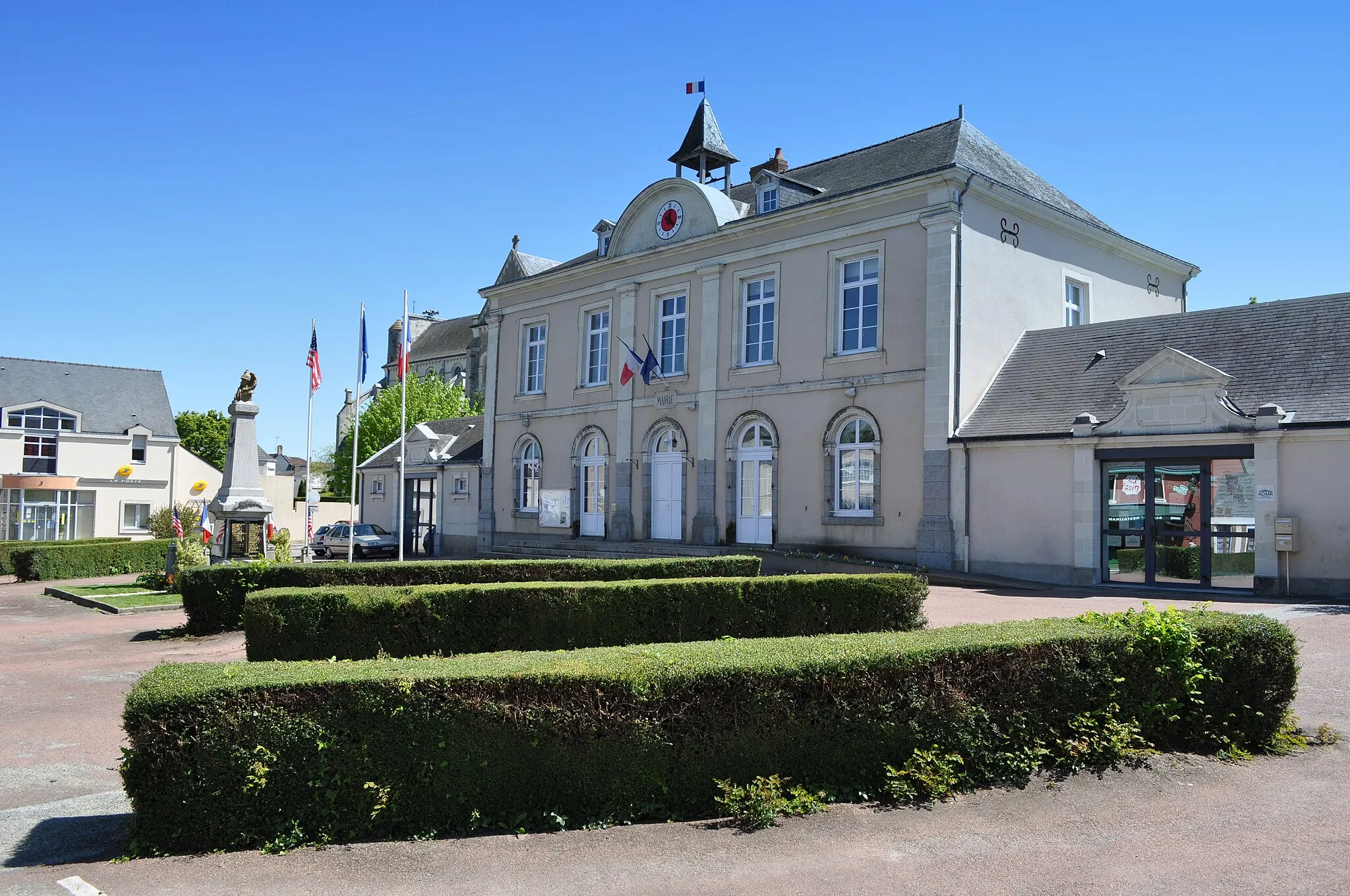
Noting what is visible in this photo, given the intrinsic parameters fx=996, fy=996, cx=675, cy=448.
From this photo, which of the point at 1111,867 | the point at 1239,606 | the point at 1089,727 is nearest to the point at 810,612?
the point at 1089,727

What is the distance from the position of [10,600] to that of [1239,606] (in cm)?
2366

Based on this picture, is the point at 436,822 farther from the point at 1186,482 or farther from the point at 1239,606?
the point at 1186,482

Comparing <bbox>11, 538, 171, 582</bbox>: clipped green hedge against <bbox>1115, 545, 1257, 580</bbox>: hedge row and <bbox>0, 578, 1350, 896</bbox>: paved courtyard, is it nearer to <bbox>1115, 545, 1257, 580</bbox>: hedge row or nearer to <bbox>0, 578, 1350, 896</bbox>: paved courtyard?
<bbox>1115, 545, 1257, 580</bbox>: hedge row

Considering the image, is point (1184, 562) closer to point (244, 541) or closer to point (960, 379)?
point (960, 379)

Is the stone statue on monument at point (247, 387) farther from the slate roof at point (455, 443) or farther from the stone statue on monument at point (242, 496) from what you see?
the slate roof at point (455, 443)

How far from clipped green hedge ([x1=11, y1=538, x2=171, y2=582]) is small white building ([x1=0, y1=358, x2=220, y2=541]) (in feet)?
55.0

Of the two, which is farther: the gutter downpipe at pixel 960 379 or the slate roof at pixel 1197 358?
the gutter downpipe at pixel 960 379

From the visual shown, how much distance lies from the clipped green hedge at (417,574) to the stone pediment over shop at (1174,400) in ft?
27.4

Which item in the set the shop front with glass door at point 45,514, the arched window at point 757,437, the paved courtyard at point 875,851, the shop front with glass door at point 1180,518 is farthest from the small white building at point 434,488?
the paved courtyard at point 875,851

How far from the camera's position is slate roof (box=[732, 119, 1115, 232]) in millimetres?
22422

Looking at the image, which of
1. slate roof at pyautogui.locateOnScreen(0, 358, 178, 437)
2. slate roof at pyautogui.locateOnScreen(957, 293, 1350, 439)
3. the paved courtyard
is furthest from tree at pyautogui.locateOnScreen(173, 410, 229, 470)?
the paved courtyard

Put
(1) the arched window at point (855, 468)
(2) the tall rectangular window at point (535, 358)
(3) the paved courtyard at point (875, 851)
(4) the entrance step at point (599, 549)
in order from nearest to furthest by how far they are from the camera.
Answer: (3) the paved courtyard at point (875, 851)
(1) the arched window at point (855, 468)
(4) the entrance step at point (599, 549)
(2) the tall rectangular window at point (535, 358)

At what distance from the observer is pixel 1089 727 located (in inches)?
252

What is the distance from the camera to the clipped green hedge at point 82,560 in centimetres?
2784
